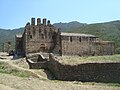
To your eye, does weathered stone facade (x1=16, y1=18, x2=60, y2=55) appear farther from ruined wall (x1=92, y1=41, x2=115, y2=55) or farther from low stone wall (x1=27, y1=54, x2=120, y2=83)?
low stone wall (x1=27, y1=54, x2=120, y2=83)

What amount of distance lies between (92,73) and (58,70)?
515 cm

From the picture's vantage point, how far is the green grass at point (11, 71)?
39.5 meters

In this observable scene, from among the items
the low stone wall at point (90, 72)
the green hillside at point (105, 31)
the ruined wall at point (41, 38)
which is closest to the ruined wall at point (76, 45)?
the ruined wall at point (41, 38)

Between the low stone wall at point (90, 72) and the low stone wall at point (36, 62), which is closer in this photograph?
the low stone wall at point (90, 72)

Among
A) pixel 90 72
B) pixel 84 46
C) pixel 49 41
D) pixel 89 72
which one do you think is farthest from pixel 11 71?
pixel 84 46

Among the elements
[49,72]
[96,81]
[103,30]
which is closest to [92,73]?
[96,81]

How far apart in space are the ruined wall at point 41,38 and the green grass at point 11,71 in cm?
1207

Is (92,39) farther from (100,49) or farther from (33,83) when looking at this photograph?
(33,83)

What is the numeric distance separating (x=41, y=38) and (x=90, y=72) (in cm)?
2206

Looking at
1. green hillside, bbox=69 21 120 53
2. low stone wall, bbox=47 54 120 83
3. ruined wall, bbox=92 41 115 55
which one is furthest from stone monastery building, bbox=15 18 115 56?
green hillside, bbox=69 21 120 53

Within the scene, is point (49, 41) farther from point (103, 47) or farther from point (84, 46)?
point (103, 47)

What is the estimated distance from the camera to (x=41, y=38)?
57656 mm

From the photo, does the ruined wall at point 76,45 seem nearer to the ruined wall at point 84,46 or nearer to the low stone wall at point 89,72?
the ruined wall at point 84,46

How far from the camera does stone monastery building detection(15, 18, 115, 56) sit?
185 ft
